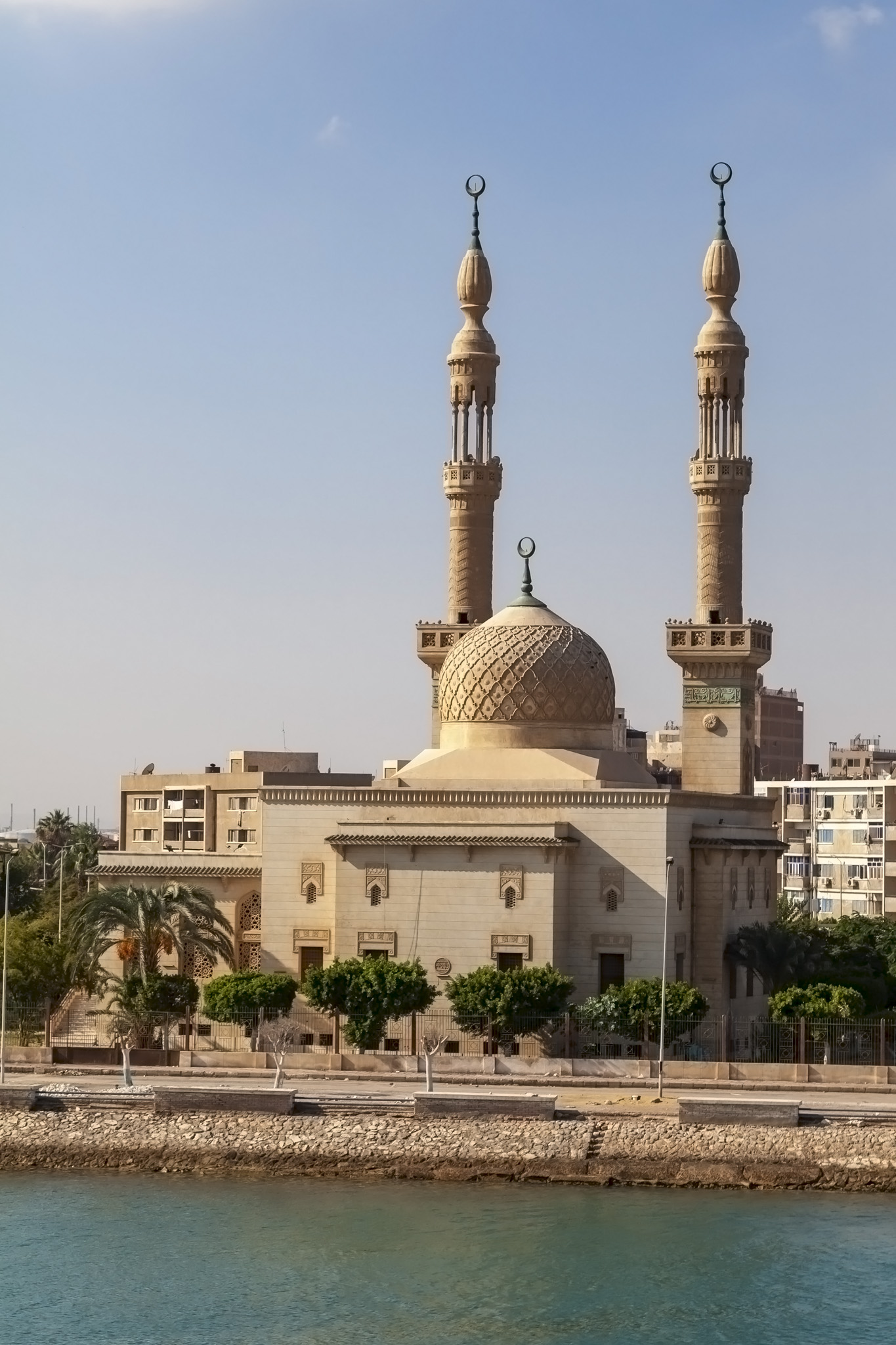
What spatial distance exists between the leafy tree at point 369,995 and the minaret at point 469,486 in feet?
41.9

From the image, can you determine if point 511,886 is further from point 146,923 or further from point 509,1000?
point 146,923

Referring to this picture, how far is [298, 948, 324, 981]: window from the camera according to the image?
155 feet

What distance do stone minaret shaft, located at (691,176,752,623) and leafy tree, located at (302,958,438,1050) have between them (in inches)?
517

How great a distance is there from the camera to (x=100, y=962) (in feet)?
161

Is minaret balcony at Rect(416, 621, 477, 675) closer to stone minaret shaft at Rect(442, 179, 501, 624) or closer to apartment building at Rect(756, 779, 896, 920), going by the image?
stone minaret shaft at Rect(442, 179, 501, 624)

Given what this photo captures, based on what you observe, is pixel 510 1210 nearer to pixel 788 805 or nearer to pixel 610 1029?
pixel 610 1029

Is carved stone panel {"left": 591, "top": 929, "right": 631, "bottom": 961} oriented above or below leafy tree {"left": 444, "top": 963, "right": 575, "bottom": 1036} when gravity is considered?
above

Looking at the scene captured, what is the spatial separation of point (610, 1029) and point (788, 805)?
41.4m

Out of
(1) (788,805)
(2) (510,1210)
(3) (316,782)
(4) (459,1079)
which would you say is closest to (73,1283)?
(2) (510,1210)

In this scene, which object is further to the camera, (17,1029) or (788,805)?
(788,805)

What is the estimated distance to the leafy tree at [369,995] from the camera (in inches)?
1726

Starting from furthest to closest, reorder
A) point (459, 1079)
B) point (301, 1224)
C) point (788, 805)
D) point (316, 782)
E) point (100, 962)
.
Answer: point (788, 805) → point (316, 782) → point (100, 962) → point (459, 1079) → point (301, 1224)

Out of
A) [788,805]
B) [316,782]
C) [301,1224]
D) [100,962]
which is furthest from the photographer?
[788,805]

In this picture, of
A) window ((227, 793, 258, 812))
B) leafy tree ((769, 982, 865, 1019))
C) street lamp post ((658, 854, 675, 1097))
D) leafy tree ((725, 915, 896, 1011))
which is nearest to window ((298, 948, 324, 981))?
street lamp post ((658, 854, 675, 1097))
